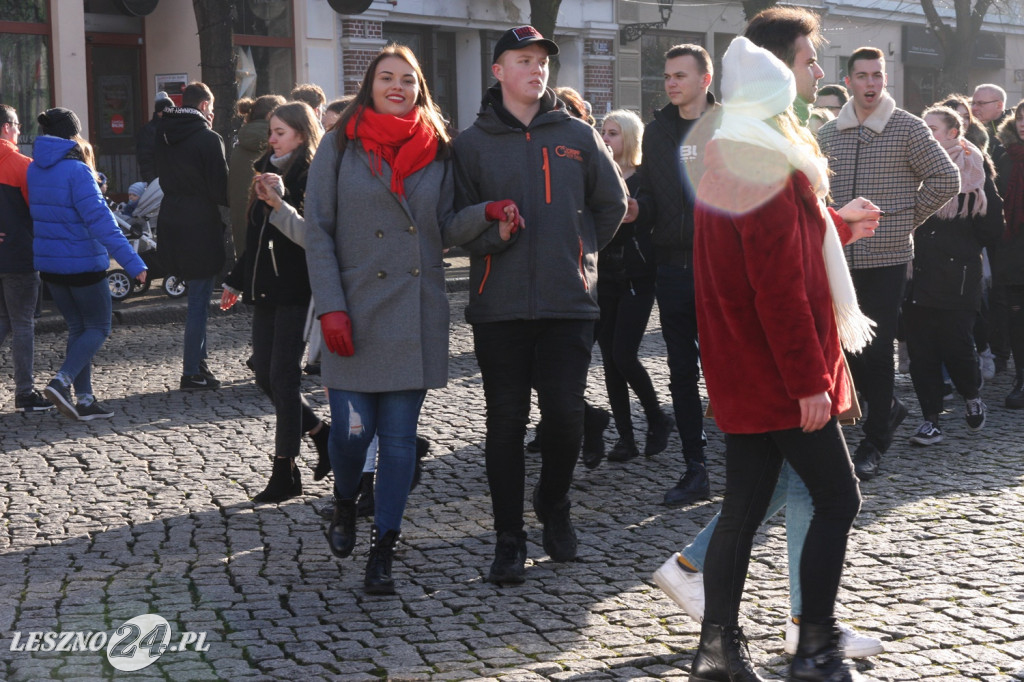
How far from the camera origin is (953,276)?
8422 mm

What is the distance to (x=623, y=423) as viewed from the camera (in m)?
7.60

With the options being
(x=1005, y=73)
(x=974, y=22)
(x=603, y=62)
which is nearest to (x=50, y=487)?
(x=603, y=62)

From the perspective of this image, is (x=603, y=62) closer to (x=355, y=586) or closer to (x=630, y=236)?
(x=630, y=236)

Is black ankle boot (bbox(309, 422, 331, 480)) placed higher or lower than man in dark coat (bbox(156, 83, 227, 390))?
lower

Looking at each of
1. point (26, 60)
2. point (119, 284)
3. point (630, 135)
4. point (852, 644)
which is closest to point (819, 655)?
point (852, 644)

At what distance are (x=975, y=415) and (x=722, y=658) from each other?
4733 millimetres

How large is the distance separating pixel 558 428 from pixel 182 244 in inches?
208

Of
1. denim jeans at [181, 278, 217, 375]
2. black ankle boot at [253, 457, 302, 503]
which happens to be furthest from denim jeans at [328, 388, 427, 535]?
denim jeans at [181, 278, 217, 375]

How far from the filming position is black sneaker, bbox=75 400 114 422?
9006 millimetres

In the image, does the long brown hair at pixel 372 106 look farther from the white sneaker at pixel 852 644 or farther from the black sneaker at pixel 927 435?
the black sneaker at pixel 927 435

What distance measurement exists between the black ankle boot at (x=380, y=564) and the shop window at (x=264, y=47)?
653 inches

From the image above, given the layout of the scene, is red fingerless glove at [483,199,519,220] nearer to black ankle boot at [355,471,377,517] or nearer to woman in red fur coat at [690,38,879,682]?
woman in red fur coat at [690,38,879,682]
